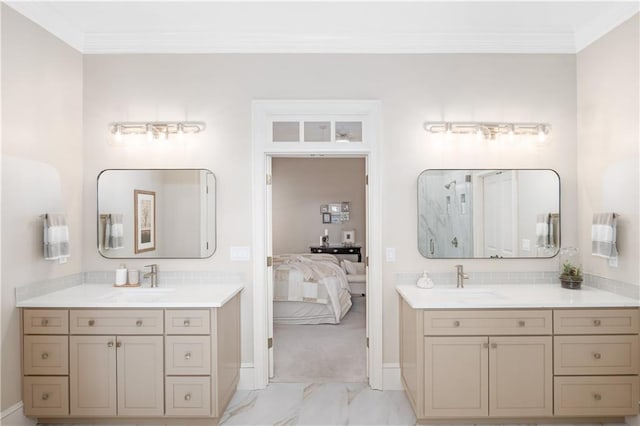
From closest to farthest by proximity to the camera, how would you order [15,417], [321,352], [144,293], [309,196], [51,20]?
[15,417]
[51,20]
[144,293]
[321,352]
[309,196]

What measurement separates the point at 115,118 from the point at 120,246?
1.08 m

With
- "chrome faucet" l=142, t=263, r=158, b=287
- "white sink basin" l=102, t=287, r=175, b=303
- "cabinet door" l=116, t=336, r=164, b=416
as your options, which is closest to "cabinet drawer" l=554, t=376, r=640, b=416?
"cabinet door" l=116, t=336, r=164, b=416

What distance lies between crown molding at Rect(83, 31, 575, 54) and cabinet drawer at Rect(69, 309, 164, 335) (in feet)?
6.95

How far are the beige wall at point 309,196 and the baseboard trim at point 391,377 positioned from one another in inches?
208

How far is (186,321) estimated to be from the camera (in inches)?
99.3

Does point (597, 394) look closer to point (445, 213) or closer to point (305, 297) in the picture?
point (445, 213)

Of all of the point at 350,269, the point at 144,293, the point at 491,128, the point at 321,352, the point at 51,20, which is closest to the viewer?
the point at 51,20

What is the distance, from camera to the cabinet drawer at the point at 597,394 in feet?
8.31

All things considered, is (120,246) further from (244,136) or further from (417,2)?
(417,2)

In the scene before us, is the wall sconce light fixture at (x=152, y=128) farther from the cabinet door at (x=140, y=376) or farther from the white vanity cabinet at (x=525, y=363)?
the white vanity cabinet at (x=525, y=363)

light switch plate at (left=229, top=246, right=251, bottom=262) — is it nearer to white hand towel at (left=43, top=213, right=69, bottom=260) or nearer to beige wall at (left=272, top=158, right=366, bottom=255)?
white hand towel at (left=43, top=213, right=69, bottom=260)

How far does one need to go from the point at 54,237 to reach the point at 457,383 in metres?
2.98

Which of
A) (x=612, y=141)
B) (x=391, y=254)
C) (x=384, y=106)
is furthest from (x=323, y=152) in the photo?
(x=612, y=141)

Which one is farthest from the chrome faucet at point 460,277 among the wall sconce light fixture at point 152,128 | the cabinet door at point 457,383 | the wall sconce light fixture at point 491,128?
the wall sconce light fixture at point 152,128
